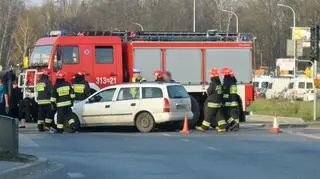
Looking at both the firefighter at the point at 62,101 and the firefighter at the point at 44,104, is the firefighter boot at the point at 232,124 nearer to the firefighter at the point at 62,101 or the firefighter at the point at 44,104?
the firefighter at the point at 62,101

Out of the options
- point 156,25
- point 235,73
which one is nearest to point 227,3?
point 156,25

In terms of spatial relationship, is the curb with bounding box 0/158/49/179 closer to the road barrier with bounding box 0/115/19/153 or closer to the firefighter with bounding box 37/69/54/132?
the road barrier with bounding box 0/115/19/153

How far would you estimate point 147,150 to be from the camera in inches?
613

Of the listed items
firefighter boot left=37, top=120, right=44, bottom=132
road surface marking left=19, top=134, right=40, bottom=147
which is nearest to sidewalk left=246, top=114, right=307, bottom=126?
firefighter boot left=37, top=120, right=44, bottom=132

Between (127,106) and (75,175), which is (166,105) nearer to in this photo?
(127,106)

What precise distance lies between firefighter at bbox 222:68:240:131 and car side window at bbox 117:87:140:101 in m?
2.73

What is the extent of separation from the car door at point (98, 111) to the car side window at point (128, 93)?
22 centimetres

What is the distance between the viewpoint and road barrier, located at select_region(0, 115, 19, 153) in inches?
511

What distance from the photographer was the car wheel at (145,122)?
20.8 metres

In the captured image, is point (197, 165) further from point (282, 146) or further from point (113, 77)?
point (113, 77)

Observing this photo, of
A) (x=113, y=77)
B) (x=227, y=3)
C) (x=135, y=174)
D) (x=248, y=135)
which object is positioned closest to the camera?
(x=135, y=174)

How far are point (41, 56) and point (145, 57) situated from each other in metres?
3.47

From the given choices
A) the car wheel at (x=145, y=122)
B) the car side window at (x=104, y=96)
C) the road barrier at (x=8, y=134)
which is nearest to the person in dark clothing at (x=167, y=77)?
the car wheel at (x=145, y=122)

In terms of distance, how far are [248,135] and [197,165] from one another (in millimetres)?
7281
